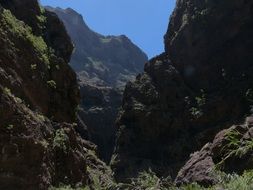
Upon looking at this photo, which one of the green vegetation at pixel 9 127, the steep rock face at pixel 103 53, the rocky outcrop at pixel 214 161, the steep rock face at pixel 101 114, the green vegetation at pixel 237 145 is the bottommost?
the green vegetation at pixel 237 145

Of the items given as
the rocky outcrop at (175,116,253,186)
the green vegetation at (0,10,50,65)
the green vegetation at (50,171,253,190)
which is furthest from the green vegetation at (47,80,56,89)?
the green vegetation at (50,171,253,190)

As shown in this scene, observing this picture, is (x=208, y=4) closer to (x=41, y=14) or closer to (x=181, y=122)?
(x=181, y=122)

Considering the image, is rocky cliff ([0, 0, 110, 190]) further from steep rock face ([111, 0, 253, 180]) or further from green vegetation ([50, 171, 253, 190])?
steep rock face ([111, 0, 253, 180])

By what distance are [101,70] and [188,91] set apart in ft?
176

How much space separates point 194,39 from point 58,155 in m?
35.5

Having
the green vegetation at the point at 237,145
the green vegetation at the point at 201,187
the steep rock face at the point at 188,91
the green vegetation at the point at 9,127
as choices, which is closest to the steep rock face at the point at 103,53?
the steep rock face at the point at 188,91

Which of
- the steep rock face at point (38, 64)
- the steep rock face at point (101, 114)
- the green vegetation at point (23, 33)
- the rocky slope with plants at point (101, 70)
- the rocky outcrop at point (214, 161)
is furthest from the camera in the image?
the rocky slope with plants at point (101, 70)

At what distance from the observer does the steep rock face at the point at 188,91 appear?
137 feet

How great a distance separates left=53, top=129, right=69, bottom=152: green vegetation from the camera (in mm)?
15422

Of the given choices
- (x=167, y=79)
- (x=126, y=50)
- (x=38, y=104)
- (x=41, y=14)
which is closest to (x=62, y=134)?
(x=38, y=104)

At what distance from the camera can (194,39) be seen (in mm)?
49219

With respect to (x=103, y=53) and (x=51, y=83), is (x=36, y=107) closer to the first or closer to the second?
(x=51, y=83)

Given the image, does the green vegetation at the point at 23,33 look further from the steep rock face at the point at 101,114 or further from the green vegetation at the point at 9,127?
the steep rock face at the point at 101,114

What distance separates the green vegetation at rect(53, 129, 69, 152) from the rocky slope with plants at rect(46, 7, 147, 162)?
130 feet
